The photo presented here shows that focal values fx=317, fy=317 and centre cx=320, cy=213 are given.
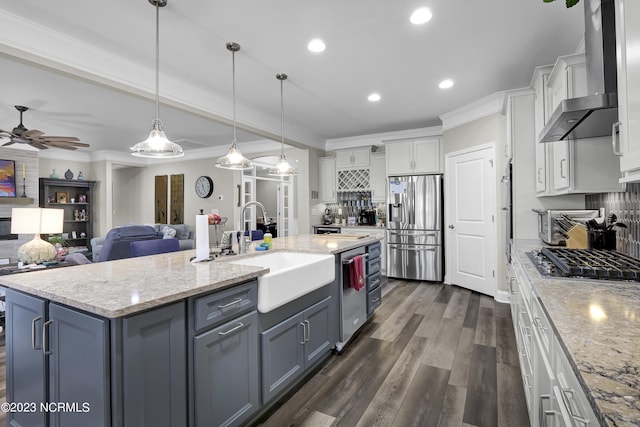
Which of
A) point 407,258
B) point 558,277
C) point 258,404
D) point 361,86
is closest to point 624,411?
point 558,277

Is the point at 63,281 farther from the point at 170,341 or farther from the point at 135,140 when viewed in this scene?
the point at 135,140

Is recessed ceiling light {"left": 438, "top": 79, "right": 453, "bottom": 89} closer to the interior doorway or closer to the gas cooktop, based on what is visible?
the gas cooktop

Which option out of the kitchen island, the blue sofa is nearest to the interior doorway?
the blue sofa

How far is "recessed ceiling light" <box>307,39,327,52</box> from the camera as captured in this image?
2668mm

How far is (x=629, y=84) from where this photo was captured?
3.73ft

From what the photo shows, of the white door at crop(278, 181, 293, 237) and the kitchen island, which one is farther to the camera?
the white door at crop(278, 181, 293, 237)

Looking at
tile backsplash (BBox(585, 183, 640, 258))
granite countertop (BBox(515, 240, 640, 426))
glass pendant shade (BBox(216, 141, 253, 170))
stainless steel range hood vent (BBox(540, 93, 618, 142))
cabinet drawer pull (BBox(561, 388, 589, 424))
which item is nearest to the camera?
granite countertop (BBox(515, 240, 640, 426))

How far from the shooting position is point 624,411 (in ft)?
1.80

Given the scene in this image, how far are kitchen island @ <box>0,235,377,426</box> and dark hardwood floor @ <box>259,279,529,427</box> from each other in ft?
1.41

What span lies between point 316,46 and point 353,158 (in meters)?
3.38

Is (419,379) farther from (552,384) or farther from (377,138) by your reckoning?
(377,138)

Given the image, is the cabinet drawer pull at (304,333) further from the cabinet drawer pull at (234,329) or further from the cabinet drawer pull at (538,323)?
the cabinet drawer pull at (538,323)

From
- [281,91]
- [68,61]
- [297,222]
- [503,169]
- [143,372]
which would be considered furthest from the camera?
[297,222]

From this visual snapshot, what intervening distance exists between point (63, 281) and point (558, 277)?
7.85ft
